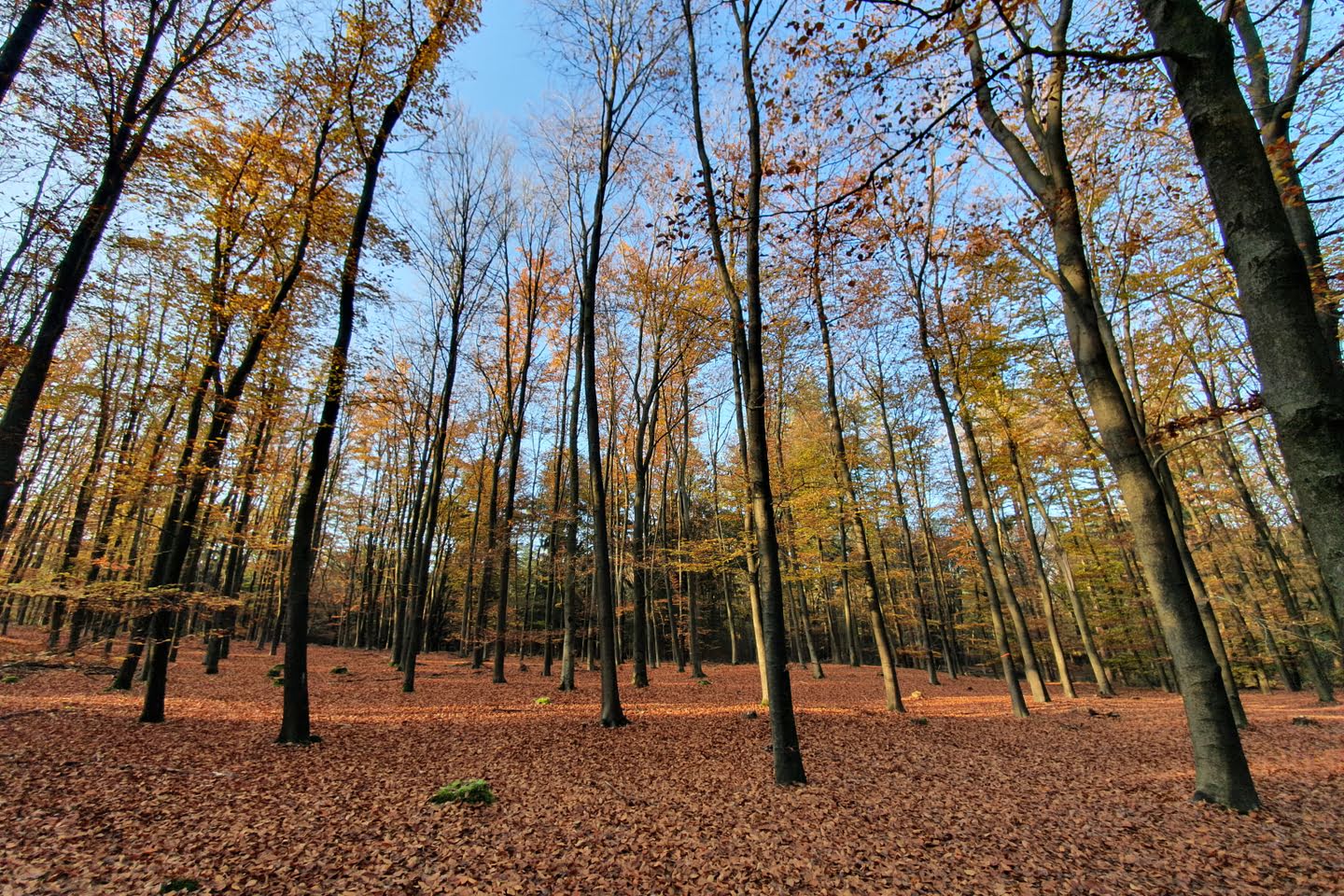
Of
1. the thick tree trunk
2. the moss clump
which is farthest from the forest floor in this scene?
the thick tree trunk

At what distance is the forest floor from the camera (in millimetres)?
3764

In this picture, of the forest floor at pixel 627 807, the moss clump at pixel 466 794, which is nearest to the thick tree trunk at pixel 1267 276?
the forest floor at pixel 627 807

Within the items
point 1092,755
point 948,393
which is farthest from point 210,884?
point 948,393

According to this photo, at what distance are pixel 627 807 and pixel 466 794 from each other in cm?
170

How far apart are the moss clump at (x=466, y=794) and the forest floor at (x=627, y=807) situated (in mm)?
112

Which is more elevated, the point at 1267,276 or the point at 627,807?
the point at 1267,276

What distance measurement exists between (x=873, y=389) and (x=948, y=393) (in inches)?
102

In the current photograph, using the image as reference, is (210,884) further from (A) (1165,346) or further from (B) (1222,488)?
(B) (1222,488)

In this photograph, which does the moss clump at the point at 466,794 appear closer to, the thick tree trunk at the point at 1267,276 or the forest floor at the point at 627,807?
the forest floor at the point at 627,807

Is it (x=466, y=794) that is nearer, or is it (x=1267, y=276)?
(x=1267, y=276)

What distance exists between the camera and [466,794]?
5.22 m

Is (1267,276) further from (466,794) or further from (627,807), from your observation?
(466,794)

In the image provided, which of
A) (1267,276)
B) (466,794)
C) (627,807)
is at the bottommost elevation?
(627,807)

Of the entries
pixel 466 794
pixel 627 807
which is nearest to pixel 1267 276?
pixel 627 807
